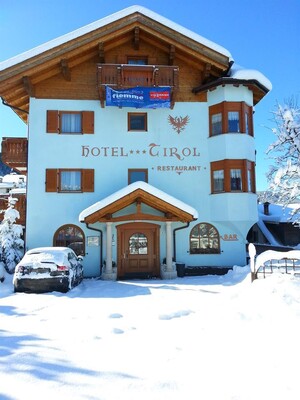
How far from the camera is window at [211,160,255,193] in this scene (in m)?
16.6

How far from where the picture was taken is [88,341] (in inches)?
219

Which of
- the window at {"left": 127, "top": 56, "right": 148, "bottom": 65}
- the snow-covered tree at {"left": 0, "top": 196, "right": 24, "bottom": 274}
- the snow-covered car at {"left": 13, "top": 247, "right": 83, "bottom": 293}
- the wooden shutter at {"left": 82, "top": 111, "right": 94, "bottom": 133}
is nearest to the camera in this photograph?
the snow-covered car at {"left": 13, "top": 247, "right": 83, "bottom": 293}

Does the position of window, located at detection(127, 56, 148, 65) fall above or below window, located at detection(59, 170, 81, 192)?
above

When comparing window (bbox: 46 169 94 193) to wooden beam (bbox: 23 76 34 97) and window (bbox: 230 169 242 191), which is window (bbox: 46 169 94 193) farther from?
window (bbox: 230 169 242 191)

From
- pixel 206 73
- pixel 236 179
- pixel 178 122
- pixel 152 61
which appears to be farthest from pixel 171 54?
pixel 236 179

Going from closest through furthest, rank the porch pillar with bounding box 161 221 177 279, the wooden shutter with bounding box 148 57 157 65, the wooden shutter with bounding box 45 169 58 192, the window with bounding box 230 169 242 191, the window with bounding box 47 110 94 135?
the porch pillar with bounding box 161 221 177 279 < the wooden shutter with bounding box 45 169 58 192 < the window with bounding box 230 169 242 191 < the window with bounding box 47 110 94 135 < the wooden shutter with bounding box 148 57 157 65

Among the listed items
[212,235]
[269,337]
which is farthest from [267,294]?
[212,235]

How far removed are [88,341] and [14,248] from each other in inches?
441

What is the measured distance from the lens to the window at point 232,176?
1658cm

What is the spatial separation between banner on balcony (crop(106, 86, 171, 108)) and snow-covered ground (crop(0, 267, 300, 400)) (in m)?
10.3

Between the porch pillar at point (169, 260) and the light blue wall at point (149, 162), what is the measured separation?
1.17 m

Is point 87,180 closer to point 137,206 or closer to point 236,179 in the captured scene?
point 137,206

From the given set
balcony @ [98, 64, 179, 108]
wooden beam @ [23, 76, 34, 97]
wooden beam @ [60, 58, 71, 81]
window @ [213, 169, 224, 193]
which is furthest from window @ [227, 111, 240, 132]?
wooden beam @ [23, 76, 34, 97]

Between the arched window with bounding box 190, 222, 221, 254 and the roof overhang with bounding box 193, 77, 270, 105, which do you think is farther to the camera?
the arched window with bounding box 190, 222, 221, 254
